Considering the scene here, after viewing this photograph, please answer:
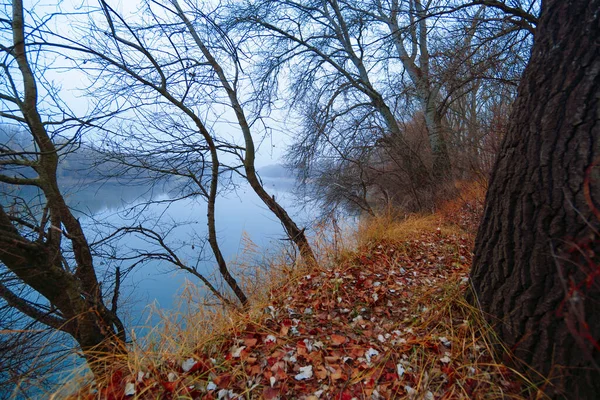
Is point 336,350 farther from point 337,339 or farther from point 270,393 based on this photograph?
point 270,393

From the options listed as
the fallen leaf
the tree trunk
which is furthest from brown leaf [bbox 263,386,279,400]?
the tree trunk

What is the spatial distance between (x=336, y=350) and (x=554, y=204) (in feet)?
4.56

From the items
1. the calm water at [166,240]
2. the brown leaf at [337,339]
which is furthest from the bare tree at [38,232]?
the brown leaf at [337,339]

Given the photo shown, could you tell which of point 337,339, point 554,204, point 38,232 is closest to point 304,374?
point 337,339

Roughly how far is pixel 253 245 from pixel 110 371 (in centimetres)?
240

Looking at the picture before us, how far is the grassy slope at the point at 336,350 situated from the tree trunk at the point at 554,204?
0.70 feet

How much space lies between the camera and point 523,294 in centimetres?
121

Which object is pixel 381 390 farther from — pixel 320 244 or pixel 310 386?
pixel 320 244

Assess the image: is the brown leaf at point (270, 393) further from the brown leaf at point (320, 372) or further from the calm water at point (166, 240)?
the calm water at point (166, 240)

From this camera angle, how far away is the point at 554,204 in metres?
1.07

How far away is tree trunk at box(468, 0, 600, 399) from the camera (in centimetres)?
98

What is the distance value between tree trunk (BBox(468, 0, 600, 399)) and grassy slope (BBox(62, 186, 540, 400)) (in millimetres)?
214

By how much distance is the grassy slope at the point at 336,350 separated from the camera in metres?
1.21

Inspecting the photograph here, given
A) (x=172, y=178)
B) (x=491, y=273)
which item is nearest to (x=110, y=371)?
(x=491, y=273)
